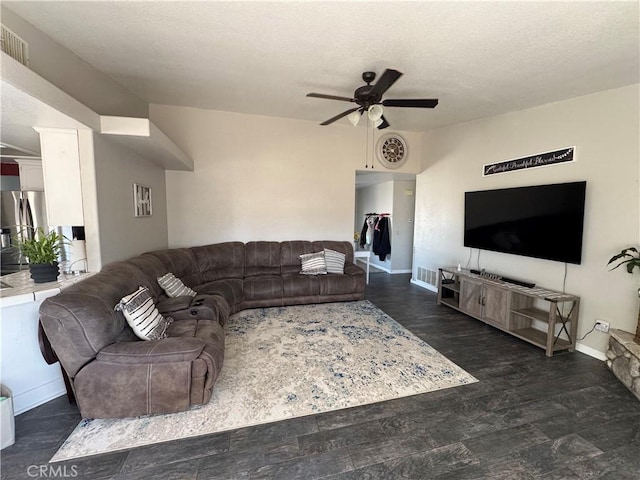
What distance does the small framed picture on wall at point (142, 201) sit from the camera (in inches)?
133

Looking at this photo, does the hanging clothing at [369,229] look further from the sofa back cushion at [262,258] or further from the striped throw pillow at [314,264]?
the sofa back cushion at [262,258]

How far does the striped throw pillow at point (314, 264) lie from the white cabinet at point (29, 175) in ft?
12.6

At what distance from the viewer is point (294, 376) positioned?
96.3 inches

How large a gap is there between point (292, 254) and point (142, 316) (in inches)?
108

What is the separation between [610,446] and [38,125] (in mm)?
4772

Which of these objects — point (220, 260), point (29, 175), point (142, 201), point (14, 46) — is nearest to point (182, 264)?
point (220, 260)

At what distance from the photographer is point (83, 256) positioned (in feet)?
8.50

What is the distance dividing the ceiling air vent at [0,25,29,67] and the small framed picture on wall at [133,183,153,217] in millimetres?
1494

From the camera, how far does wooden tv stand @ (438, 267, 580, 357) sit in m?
2.96

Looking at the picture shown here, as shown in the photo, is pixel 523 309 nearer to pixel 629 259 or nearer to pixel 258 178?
pixel 629 259

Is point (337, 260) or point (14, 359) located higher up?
point (337, 260)

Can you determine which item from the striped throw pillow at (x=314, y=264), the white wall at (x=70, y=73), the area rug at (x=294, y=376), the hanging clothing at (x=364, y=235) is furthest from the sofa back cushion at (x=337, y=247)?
the white wall at (x=70, y=73)

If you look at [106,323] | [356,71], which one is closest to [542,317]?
[356,71]

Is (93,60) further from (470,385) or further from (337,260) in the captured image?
(470,385)
